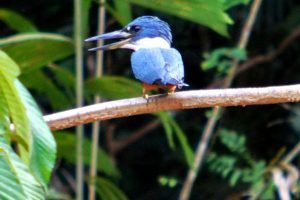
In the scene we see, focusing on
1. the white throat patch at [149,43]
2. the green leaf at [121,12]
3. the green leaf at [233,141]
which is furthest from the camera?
the green leaf at [233,141]

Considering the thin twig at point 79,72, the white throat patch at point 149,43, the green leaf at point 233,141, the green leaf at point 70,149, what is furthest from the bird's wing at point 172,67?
the green leaf at point 233,141

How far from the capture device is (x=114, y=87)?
3080 millimetres

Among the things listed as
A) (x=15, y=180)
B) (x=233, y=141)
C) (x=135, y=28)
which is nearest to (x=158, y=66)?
(x=135, y=28)

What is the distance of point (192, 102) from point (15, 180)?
0.52 m

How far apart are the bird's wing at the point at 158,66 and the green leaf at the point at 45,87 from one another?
839mm

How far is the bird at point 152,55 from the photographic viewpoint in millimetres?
2133

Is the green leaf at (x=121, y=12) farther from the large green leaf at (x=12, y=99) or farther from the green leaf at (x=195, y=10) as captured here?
the large green leaf at (x=12, y=99)

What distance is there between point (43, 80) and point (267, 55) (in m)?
1.50

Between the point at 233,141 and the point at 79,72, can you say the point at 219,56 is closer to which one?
the point at 233,141

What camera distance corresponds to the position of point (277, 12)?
4.26m

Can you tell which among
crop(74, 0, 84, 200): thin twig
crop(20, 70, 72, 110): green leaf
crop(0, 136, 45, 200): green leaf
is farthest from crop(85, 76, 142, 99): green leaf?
crop(0, 136, 45, 200): green leaf

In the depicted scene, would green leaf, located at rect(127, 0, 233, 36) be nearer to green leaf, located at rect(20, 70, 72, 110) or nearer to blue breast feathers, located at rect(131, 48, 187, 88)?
blue breast feathers, located at rect(131, 48, 187, 88)

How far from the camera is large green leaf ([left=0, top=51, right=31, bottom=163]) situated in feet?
5.00

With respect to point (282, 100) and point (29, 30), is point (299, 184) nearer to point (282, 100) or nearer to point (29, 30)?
point (29, 30)
